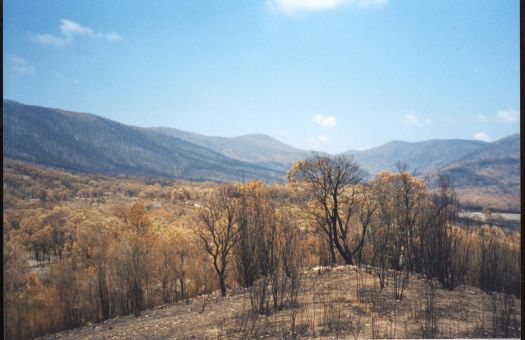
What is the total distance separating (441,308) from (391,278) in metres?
2.52

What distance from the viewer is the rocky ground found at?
6.86 m

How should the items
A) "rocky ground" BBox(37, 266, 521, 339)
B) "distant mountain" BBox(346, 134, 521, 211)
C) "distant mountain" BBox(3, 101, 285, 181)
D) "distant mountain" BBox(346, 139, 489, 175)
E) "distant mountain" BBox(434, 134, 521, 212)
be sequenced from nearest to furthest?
"rocky ground" BBox(37, 266, 521, 339)
"distant mountain" BBox(434, 134, 521, 212)
"distant mountain" BBox(346, 134, 521, 211)
"distant mountain" BBox(3, 101, 285, 181)
"distant mountain" BBox(346, 139, 489, 175)

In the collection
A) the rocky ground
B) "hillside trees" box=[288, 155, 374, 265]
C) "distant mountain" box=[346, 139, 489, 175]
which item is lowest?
the rocky ground

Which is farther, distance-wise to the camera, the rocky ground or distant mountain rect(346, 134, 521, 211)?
distant mountain rect(346, 134, 521, 211)

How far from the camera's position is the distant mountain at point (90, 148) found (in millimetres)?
95812

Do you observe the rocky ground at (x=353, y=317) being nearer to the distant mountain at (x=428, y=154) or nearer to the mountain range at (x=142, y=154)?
the mountain range at (x=142, y=154)

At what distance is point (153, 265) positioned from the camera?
54.5 ft

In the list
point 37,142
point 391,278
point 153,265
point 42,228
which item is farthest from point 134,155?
point 391,278

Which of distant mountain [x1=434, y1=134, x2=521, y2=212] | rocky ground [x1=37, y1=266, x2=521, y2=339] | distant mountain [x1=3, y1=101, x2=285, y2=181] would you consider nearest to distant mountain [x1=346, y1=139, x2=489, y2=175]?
distant mountain [x1=434, y1=134, x2=521, y2=212]

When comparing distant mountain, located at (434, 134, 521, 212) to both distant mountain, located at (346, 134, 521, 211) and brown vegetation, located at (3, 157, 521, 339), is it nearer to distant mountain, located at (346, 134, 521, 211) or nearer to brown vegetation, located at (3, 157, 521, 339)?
distant mountain, located at (346, 134, 521, 211)

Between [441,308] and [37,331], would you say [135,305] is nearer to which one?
[37,331]

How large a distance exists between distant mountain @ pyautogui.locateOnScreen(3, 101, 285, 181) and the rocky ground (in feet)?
254

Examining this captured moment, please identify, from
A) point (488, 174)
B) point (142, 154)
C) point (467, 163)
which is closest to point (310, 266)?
point (488, 174)

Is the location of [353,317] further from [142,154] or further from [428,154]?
[142,154]
